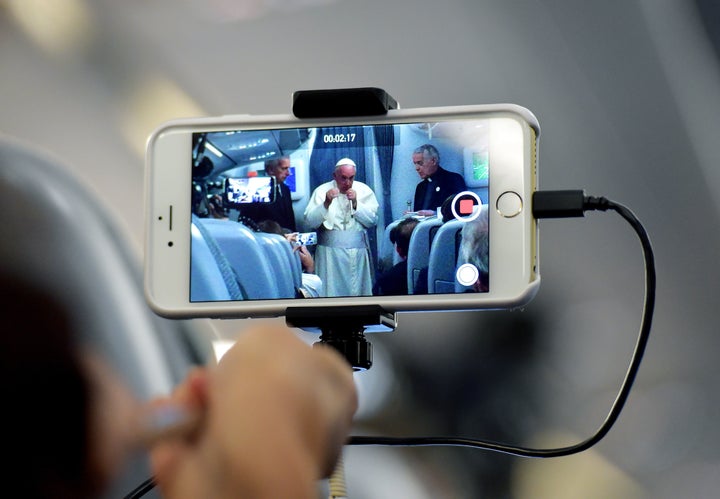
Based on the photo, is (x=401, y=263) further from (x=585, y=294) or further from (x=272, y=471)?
(x=272, y=471)

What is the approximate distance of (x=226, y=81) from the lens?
0.84m

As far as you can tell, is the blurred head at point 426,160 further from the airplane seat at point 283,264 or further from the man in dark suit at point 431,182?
the airplane seat at point 283,264

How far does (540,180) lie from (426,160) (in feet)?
0.63

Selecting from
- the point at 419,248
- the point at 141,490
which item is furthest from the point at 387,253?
the point at 141,490

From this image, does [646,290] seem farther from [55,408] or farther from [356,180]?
[55,408]

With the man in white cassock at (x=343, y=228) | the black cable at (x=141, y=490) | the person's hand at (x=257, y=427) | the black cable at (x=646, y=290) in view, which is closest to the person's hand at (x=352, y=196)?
the man in white cassock at (x=343, y=228)

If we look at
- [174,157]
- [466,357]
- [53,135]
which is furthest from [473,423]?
[53,135]

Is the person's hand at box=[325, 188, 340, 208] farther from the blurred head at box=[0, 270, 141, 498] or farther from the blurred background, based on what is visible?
the blurred head at box=[0, 270, 141, 498]

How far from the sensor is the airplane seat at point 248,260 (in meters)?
0.61

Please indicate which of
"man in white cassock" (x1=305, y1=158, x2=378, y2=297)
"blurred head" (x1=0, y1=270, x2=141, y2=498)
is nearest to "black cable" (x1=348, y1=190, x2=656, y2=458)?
"man in white cassock" (x1=305, y1=158, x2=378, y2=297)

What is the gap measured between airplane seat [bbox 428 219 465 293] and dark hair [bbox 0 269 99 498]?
0.44 meters

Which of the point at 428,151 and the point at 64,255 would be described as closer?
the point at 64,255

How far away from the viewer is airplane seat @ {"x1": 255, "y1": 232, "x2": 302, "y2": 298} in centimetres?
61

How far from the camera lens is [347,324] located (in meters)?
0.59
